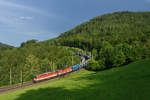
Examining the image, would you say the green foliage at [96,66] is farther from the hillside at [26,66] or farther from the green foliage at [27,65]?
the green foliage at [27,65]

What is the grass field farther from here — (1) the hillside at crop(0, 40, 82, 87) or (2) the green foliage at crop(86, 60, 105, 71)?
(2) the green foliage at crop(86, 60, 105, 71)

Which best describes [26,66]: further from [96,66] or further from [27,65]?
[96,66]

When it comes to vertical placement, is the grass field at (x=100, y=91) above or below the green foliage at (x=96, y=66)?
above

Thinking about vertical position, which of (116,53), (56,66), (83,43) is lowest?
(56,66)

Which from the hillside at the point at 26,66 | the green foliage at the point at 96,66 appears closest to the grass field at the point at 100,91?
the hillside at the point at 26,66

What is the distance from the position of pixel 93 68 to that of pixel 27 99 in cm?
4402

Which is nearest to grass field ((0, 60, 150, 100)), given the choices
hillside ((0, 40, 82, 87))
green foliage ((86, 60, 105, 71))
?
hillside ((0, 40, 82, 87))

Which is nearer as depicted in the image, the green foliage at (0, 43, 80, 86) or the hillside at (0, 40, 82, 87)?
the hillside at (0, 40, 82, 87)

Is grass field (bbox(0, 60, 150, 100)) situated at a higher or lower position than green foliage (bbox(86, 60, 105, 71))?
higher

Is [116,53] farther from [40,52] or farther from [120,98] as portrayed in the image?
[40,52]

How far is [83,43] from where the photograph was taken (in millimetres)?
145625

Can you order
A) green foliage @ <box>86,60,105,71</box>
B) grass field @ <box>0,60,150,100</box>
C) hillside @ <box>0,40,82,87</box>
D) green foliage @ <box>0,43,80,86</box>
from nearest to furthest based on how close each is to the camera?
1. grass field @ <box>0,60,150,100</box>
2. hillside @ <box>0,40,82,87</box>
3. green foliage @ <box>0,43,80,86</box>
4. green foliage @ <box>86,60,105,71</box>

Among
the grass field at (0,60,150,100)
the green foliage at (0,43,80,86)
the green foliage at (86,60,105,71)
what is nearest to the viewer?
the grass field at (0,60,150,100)

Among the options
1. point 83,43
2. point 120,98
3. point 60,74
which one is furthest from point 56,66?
point 83,43
